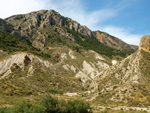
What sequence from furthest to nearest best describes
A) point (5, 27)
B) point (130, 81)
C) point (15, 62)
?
point (5, 27)
point (15, 62)
point (130, 81)

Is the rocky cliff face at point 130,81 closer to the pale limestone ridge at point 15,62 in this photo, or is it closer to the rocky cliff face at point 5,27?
the pale limestone ridge at point 15,62

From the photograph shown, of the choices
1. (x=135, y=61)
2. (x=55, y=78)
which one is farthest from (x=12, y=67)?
(x=135, y=61)

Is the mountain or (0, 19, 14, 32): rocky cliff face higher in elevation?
(0, 19, 14, 32): rocky cliff face

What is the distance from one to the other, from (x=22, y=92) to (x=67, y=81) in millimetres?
36253

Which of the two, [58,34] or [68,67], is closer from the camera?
[68,67]

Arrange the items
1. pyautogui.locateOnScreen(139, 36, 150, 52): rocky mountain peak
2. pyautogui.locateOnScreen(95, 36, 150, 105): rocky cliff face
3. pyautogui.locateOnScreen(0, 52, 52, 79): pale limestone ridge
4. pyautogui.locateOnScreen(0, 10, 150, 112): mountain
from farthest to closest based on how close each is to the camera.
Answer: pyautogui.locateOnScreen(0, 52, 52, 79): pale limestone ridge, pyautogui.locateOnScreen(139, 36, 150, 52): rocky mountain peak, pyautogui.locateOnScreen(95, 36, 150, 105): rocky cliff face, pyautogui.locateOnScreen(0, 10, 150, 112): mountain

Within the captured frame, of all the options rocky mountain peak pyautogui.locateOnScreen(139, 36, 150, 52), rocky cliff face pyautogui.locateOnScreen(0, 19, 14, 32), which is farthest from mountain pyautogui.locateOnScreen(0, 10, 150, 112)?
rocky cliff face pyautogui.locateOnScreen(0, 19, 14, 32)

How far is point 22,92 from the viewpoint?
5109 cm

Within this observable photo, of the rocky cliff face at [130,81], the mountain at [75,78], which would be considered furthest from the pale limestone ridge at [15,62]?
the rocky cliff face at [130,81]

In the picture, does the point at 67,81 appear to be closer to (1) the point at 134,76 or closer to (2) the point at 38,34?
(1) the point at 134,76

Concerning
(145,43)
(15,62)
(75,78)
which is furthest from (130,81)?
(15,62)

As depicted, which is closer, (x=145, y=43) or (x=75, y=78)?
(x=145, y=43)

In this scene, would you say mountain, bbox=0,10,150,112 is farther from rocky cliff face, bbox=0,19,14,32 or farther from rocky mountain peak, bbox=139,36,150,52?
rocky cliff face, bbox=0,19,14,32

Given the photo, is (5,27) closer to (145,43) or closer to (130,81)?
(145,43)
